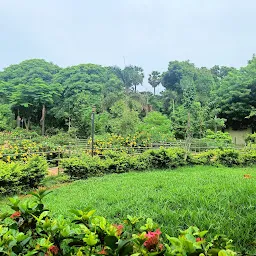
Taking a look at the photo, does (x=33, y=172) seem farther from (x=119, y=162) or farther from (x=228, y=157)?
(x=228, y=157)

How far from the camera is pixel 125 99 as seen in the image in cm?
1864

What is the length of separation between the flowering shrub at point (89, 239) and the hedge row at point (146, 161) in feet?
20.7

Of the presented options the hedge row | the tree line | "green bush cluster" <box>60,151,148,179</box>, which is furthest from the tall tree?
"green bush cluster" <box>60,151,148,179</box>

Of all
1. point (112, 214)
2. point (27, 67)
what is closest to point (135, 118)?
point (112, 214)

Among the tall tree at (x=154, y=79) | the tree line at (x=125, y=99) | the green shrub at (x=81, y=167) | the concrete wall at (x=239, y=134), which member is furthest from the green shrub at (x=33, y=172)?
the tall tree at (x=154, y=79)

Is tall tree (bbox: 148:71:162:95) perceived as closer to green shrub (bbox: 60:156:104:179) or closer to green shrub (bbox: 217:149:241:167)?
green shrub (bbox: 217:149:241:167)

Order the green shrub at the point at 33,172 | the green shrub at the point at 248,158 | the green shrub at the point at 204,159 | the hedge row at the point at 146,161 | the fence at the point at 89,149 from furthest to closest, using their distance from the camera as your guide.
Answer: the green shrub at the point at 248,158 → the green shrub at the point at 204,159 → the fence at the point at 89,149 → the hedge row at the point at 146,161 → the green shrub at the point at 33,172

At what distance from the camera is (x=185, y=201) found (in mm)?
3307

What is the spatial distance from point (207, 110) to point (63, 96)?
1313cm

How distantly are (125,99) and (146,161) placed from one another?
33.6 ft

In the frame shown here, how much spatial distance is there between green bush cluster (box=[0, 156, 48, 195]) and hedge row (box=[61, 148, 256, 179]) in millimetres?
1055

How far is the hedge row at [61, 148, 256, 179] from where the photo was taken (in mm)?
7602

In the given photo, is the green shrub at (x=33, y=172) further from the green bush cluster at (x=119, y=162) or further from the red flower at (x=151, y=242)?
the red flower at (x=151, y=242)

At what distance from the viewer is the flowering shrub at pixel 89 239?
3.08 feet
